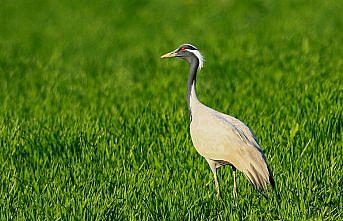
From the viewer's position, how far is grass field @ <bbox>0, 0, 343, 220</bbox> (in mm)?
6230

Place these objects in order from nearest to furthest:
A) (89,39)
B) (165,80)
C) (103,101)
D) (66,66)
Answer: (103,101) → (165,80) → (66,66) → (89,39)

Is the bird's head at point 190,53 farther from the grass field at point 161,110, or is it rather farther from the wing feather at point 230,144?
the grass field at point 161,110

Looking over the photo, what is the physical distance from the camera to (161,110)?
350 inches

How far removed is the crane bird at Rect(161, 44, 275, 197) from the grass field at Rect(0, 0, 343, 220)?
37cm

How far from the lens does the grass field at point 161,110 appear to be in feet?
20.4

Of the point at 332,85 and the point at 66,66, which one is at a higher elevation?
the point at 332,85

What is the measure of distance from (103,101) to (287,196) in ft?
14.1

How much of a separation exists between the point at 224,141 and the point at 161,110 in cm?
319

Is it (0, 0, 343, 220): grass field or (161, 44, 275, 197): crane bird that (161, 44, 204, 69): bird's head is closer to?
(161, 44, 275, 197): crane bird

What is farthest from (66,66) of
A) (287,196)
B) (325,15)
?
(287,196)

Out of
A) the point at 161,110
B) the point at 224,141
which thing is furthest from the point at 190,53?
the point at 161,110

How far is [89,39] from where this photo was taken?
48.7ft

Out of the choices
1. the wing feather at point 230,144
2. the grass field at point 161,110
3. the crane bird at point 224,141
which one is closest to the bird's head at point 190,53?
the crane bird at point 224,141

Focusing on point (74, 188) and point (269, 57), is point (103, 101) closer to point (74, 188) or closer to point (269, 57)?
point (269, 57)
